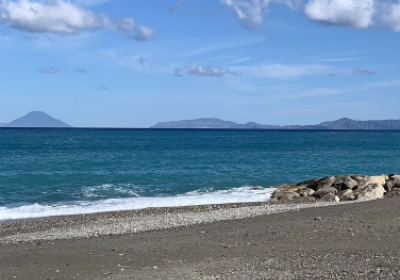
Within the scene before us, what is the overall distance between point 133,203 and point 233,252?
1528cm

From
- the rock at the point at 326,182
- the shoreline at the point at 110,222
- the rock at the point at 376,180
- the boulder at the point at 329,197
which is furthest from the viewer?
the rock at the point at 326,182

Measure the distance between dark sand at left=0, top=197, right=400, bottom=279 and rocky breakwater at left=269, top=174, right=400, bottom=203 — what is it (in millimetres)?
8162

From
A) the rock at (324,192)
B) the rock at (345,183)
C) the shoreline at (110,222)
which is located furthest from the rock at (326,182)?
the shoreline at (110,222)

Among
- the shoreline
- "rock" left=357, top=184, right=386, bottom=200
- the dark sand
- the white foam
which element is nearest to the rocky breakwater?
"rock" left=357, top=184, right=386, bottom=200

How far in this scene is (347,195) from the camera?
26062 millimetres

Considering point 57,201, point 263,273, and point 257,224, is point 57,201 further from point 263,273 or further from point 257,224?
point 263,273

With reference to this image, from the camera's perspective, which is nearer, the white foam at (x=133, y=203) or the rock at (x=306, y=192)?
the white foam at (x=133, y=203)

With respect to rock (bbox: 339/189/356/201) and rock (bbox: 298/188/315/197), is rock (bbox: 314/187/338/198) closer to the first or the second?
rock (bbox: 298/188/315/197)

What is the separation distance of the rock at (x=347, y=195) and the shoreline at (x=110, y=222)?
430 cm

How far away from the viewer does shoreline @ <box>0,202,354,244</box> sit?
17.6 m

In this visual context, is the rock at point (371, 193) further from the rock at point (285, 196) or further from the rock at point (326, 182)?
the rock at point (326, 182)

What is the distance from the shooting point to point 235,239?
14.9m

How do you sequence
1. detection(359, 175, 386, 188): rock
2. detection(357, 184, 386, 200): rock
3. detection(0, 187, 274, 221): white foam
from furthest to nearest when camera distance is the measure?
detection(359, 175, 386, 188): rock, detection(357, 184, 386, 200): rock, detection(0, 187, 274, 221): white foam

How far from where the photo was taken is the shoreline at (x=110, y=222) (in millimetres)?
17642
